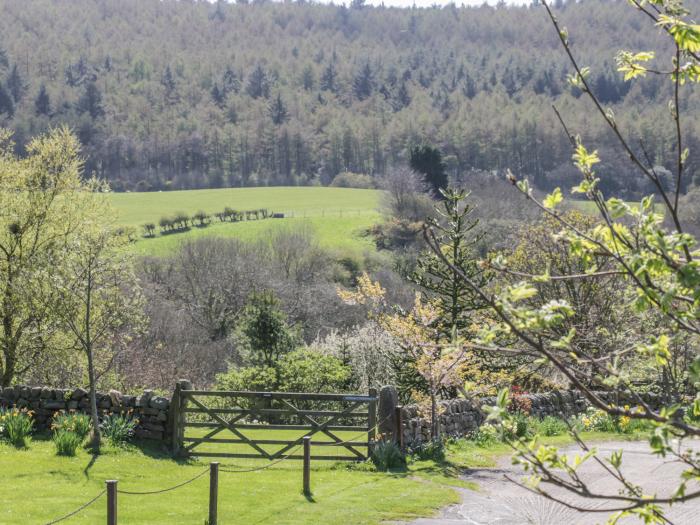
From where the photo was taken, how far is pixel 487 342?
4.37 metres

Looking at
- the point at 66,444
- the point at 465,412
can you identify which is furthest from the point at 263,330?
the point at 66,444

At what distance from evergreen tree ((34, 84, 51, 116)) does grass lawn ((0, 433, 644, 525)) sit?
166 m

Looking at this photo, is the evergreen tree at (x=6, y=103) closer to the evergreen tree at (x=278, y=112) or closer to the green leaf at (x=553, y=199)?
the evergreen tree at (x=278, y=112)

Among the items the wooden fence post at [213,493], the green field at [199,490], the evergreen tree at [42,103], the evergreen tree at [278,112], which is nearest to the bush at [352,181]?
the evergreen tree at [278,112]

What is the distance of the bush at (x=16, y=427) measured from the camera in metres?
18.3

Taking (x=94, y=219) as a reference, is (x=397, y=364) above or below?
below

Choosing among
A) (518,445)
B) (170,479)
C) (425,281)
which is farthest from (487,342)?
(425,281)

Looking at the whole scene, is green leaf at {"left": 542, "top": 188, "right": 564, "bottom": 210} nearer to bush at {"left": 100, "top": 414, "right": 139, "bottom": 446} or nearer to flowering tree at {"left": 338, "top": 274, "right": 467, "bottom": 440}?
flowering tree at {"left": 338, "top": 274, "right": 467, "bottom": 440}

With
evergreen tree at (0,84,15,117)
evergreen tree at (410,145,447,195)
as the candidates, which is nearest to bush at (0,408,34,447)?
evergreen tree at (410,145,447,195)

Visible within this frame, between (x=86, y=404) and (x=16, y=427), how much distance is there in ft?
5.83

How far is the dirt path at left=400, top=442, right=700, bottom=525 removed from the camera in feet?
47.5

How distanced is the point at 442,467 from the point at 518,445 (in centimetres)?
1472

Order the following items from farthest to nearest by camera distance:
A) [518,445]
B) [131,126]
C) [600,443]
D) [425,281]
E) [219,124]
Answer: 1. [219,124]
2. [131,126]
3. [425,281]
4. [600,443]
5. [518,445]

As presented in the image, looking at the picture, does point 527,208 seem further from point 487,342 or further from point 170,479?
point 487,342
